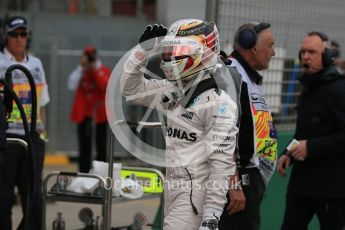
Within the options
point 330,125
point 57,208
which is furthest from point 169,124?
point 57,208

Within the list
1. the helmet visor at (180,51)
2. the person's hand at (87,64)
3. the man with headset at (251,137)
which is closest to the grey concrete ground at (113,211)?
the person's hand at (87,64)

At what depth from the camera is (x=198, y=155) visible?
4.15 meters

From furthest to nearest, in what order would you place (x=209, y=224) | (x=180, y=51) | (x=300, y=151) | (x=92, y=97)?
(x=92, y=97), (x=300, y=151), (x=180, y=51), (x=209, y=224)

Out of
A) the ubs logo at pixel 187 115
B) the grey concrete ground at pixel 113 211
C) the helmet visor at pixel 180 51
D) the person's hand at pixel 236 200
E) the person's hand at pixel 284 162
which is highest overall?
the helmet visor at pixel 180 51

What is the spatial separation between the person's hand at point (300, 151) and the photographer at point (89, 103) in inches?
219

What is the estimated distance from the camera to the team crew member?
160 inches

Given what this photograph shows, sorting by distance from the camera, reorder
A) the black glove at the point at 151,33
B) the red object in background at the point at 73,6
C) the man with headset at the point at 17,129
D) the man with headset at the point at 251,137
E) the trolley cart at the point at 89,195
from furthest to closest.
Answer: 1. the red object in background at the point at 73,6
2. the man with headset at the point at 17,129
3. the trolley cart at the point at 89,195
4. the man with headset at the point at 251,137
5. the black glove at the point at 151,33

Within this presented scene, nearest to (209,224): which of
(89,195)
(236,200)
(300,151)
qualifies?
(236,200)

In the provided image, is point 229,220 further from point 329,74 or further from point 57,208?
point 57,208

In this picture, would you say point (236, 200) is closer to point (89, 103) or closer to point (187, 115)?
point (187, 115)

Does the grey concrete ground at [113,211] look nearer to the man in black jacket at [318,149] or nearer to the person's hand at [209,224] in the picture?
the man in black jacket at [318,149]

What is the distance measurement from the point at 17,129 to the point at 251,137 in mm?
2431

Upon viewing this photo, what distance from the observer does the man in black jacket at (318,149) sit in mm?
5547

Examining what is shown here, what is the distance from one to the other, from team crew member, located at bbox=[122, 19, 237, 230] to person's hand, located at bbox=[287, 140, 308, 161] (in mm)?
1506
